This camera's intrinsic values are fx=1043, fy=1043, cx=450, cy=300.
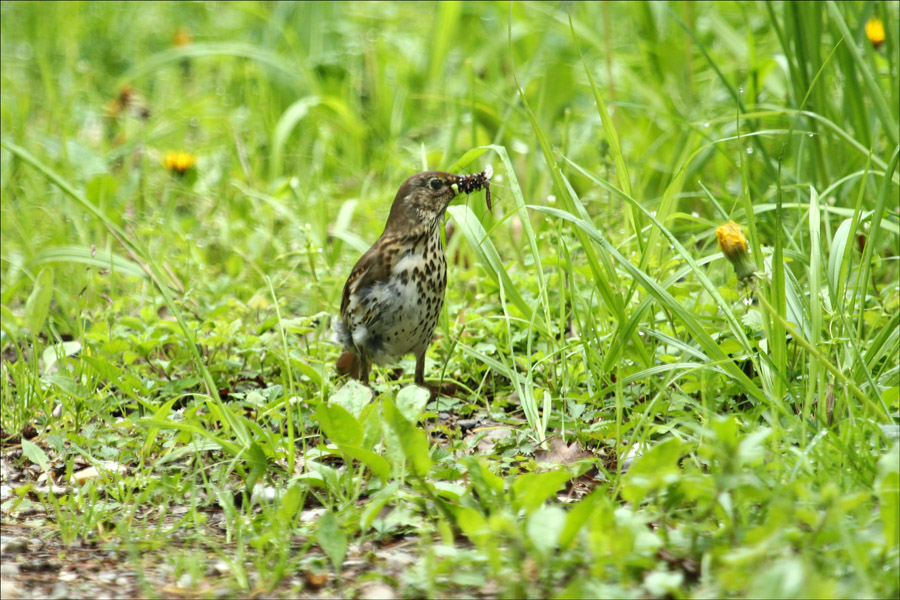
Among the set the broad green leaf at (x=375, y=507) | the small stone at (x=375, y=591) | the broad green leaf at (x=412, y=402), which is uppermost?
the broad green leaf at (x=412, y=402)

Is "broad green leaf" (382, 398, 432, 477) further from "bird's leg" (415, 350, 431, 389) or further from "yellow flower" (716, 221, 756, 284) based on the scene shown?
"bird's leg" (415, 350, 431, 389)

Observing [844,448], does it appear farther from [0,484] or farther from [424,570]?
[0,484]

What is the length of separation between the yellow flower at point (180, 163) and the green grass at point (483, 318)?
0.16ft

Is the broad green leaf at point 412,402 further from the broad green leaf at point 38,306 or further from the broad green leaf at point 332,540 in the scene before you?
the broad green leaf at point 38,306

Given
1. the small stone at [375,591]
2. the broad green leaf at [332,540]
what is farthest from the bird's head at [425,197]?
the small stone at [375,591]

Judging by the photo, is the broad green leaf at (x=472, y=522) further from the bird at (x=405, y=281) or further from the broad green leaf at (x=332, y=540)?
the bird at (x=405, y=281)

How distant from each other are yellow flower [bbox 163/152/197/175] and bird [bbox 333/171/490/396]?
254 centimetres

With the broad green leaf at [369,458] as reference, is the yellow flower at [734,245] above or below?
above

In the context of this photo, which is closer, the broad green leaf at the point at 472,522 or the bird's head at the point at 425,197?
the broad green leaf at the point at 472,522

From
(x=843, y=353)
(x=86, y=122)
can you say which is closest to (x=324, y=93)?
(x=86, y=122)

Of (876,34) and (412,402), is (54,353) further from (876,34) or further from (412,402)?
(876,34)

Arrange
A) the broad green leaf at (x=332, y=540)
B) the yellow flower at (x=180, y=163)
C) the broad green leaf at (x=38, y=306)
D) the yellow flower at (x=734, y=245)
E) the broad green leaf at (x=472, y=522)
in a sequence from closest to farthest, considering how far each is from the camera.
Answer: the broad green leaf at (x=472, y=522) → the broad green leaf at (x=332, y=540) → the yellow flower at (x=734, y=245) → the broad green leaf at (x=38, y=306) → the yellow flower at (x=180, y=163)

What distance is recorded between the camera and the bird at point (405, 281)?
3877mm

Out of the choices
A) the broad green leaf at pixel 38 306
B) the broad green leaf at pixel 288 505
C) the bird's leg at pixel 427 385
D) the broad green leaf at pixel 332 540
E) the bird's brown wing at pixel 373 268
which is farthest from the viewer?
the bird's leg at pixel 427 385
